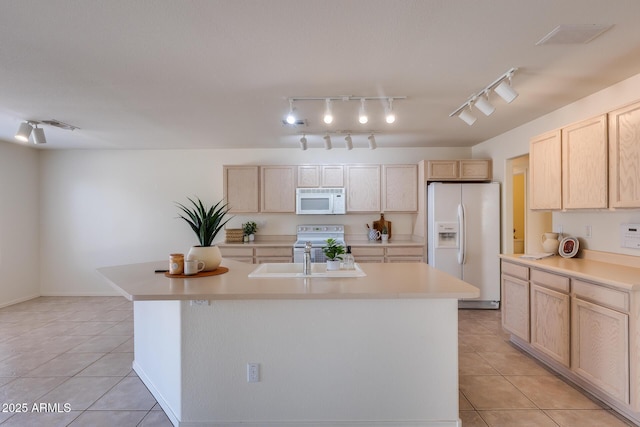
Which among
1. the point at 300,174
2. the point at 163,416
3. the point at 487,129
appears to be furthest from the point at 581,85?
the point at 163,416

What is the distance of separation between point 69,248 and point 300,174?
391 cm

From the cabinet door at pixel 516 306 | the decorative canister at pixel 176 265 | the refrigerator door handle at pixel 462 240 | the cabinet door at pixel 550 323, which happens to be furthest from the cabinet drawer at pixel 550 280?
the decorative canister at pixel 176 265

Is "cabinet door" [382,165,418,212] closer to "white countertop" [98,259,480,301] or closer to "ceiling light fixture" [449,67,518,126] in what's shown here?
"ceiling light fixture" [449,67,518,126]

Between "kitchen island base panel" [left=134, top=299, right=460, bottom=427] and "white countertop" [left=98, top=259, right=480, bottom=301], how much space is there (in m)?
0.11

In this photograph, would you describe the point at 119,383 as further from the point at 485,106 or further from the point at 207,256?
the point at 485,106

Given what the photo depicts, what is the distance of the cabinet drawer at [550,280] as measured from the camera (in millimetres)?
2392

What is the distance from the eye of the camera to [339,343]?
190 cm

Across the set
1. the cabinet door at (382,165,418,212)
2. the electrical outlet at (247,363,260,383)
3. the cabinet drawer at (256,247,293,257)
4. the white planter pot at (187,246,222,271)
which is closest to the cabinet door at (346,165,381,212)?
the cabinet door at (382,165,418,212)

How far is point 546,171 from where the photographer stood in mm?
2850

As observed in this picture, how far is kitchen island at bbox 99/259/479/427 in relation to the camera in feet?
6.22

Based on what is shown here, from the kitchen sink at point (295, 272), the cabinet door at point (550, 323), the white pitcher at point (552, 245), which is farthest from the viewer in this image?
the white pitcher at point (552, 245)

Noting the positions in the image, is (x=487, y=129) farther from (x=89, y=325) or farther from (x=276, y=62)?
(x=89, y=325)

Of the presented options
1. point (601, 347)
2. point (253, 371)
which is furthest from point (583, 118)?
point (253, 371)

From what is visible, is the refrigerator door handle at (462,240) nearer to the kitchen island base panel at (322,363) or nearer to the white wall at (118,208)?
the white wall at (118,208)
